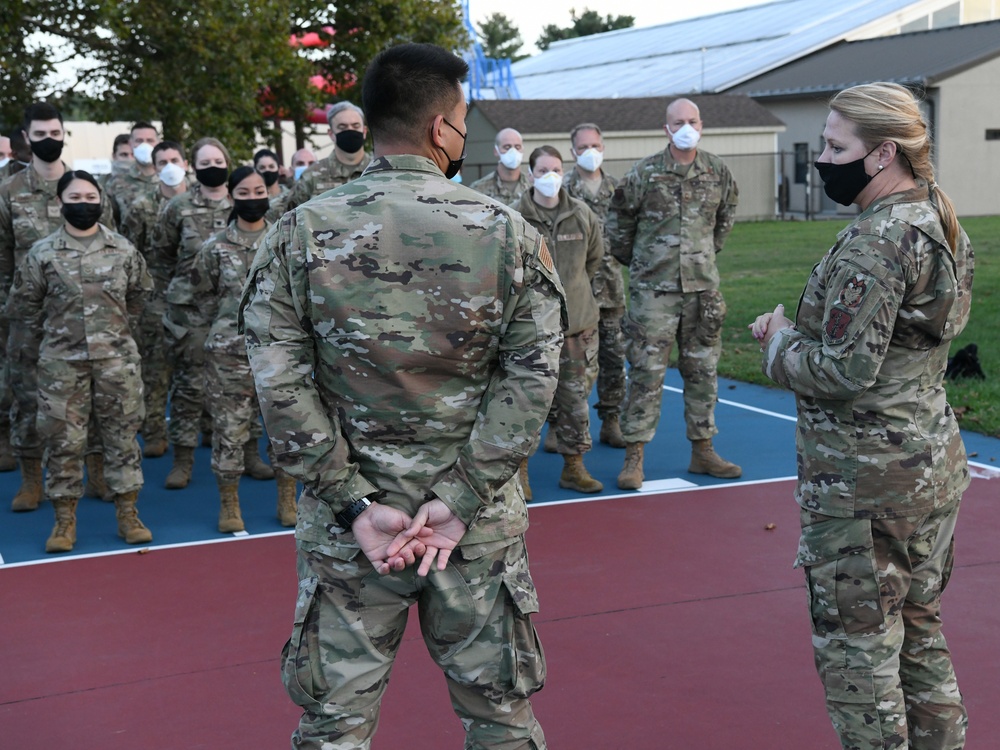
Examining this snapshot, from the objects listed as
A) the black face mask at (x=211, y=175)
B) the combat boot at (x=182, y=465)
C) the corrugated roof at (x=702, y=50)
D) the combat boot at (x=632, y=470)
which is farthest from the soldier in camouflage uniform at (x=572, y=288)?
the corrugated roof at (x=702, y=50)

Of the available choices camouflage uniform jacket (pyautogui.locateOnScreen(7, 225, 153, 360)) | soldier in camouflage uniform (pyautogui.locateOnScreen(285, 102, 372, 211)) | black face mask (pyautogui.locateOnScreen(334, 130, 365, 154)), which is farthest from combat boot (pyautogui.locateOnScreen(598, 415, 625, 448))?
camouflage uniform jacket (pyautogui.locateOnScreen(7, 225, 153, 360))

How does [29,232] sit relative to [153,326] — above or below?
above

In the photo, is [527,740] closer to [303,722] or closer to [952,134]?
[303,722]

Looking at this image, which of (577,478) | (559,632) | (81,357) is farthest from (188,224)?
(559,632)

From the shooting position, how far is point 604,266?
9.57 meters

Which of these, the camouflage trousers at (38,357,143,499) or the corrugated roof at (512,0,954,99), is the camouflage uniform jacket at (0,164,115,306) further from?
the corrugated roof at (512,0,954,99)

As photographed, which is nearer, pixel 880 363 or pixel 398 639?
pixel 398 639

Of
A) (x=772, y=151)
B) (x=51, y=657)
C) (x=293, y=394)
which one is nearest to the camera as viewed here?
(x=293, y=394)

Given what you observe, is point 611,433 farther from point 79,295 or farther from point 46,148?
point 46,148

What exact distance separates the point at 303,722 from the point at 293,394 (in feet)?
2.65

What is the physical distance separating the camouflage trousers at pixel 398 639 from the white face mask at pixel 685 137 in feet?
17.6

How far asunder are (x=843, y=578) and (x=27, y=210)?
6.52 meters

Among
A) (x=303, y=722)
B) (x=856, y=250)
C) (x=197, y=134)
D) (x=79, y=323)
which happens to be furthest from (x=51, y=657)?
(x=197, y=134)

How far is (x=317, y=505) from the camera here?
3146 millimetres
